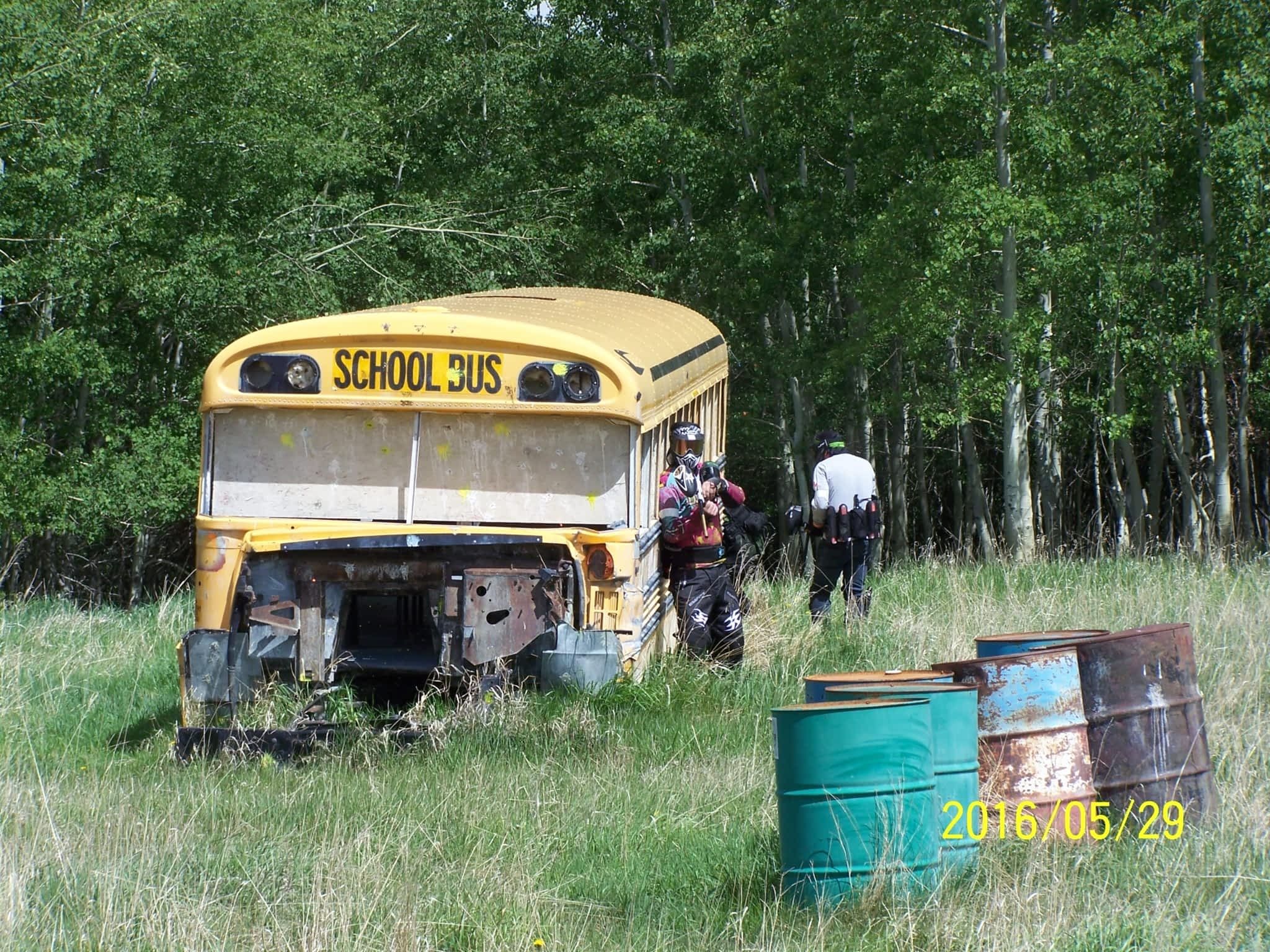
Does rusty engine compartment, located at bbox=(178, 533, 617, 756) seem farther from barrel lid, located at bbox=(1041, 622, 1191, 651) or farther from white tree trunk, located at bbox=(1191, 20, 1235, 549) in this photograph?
white tree trunk, located at bbox=(1191, 20, 1235, 549)

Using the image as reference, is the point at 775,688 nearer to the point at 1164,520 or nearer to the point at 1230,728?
the point at 1230,728

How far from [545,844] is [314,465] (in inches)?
123

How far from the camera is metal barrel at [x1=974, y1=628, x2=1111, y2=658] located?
221 inches

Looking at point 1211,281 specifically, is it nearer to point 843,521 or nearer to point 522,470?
point 843,521

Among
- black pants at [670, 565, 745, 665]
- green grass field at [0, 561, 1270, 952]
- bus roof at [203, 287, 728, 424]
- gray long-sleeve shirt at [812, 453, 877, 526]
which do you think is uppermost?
bus roof at [203, 287, 728, 424]

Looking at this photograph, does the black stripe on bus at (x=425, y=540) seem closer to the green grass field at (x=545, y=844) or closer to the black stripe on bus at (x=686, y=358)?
the green grass field at (x=545, y=844)

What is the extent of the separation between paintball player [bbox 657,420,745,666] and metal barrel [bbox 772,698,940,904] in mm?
3903

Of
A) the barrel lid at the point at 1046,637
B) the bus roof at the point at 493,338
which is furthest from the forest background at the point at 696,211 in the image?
the barrel lid at the point at 1046,637

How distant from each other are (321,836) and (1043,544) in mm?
15607

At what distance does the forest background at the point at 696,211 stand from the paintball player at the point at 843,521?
520cm

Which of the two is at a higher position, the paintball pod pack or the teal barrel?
the paintball pod pack

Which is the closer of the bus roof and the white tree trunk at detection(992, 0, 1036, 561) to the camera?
the bus roof
